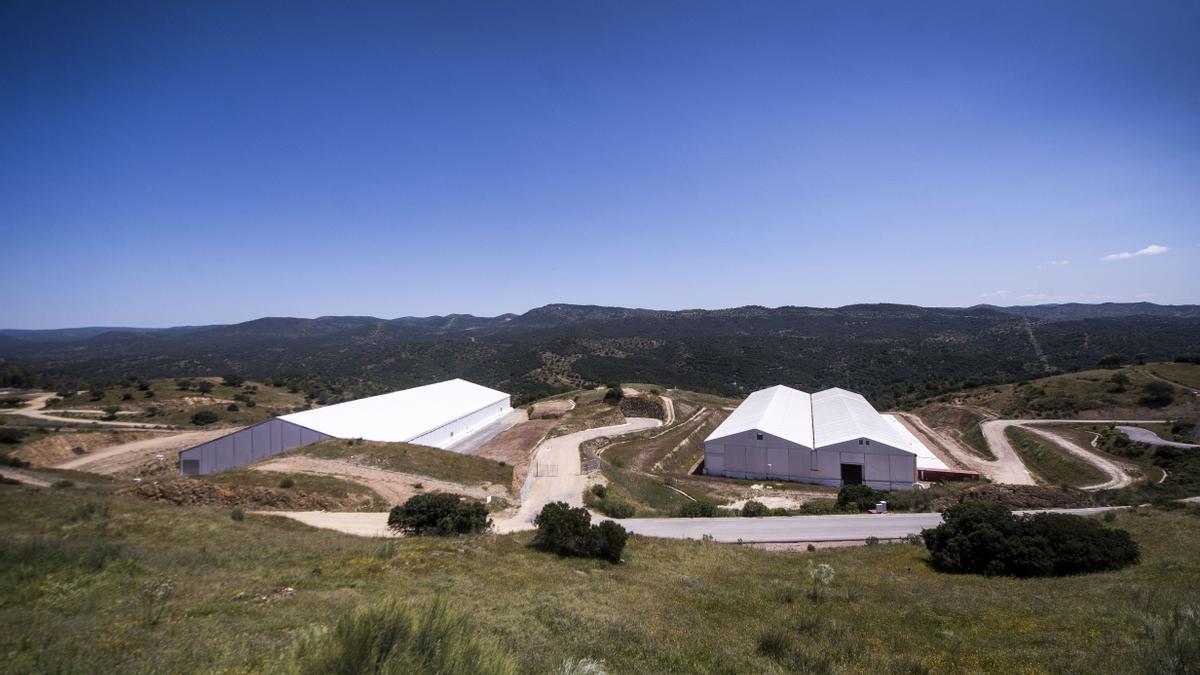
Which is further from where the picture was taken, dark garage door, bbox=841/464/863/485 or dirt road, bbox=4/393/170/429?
Result: dirt road, bbox=4/393/170/429

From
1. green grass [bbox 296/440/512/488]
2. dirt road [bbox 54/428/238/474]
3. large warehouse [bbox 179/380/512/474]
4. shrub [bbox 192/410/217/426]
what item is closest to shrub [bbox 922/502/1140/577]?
green grass [bbox 296/440/512/488]

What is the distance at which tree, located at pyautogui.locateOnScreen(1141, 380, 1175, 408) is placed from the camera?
53625 millimetres

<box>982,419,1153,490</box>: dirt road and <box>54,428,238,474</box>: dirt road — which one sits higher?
<box>54,428,238,474</box>: dirt road

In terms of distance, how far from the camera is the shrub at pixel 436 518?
17.8 m

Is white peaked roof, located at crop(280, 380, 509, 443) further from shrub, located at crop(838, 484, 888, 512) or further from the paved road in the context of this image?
the paved road

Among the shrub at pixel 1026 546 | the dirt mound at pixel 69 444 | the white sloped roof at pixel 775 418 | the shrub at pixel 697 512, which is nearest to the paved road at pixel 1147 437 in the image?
the white sloped roof at pixel 775 418

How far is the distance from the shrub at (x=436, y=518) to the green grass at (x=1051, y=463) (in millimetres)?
41742

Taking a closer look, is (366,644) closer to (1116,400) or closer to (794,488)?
(794,488)

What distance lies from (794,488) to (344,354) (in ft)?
499

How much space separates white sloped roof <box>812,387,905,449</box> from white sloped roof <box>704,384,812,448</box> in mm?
915

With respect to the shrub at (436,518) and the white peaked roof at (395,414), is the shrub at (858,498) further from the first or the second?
the white peaked roof at (395,414)

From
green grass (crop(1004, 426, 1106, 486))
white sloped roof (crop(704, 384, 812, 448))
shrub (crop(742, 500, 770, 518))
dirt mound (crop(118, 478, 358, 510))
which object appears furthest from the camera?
white sloped roof (crop(704, 384, 812, 448))

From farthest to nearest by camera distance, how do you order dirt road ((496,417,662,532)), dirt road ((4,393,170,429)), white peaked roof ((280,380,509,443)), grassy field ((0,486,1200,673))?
dirt road ((4,393,170,429))
white peaked roof ((280,380,509,443))
dirt road ((496,417,662,532))
grassy field ((0,486,1200,673))

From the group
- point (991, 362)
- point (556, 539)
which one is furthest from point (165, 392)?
point (991, 362)
